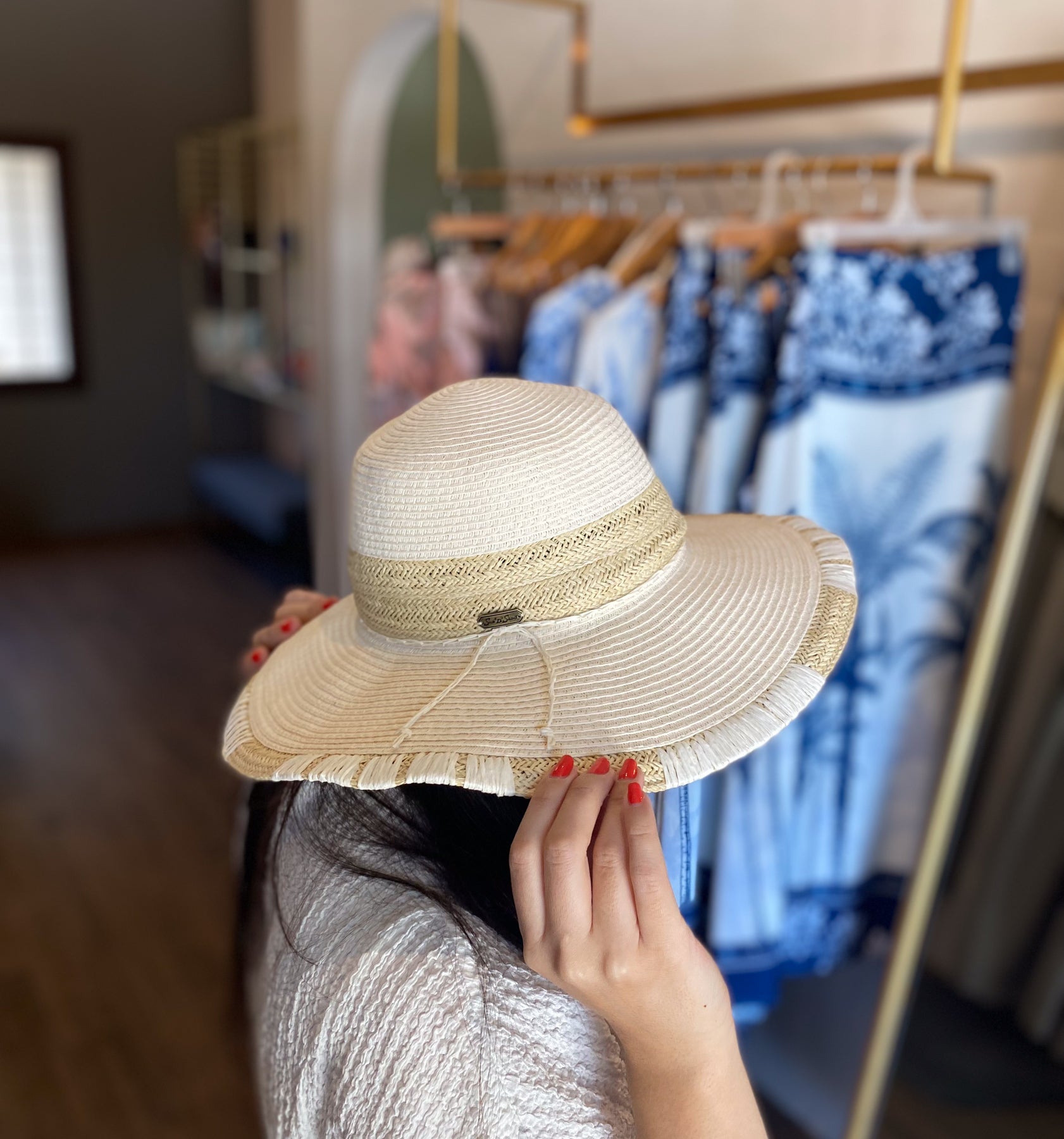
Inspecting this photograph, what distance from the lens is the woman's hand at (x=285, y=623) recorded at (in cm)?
91

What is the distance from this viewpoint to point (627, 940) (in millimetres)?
564

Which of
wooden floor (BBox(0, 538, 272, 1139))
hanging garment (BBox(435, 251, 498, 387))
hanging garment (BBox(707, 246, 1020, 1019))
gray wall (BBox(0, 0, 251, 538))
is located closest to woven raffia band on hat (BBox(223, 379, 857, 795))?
hanging garment (BBox(707, 246, 1020, 1019))

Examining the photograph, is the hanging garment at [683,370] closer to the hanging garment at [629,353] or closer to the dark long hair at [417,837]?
the hanging garment at [629,353]

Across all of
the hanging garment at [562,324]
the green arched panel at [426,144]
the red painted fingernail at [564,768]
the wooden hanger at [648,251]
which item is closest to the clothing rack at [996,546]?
the wooden hanger at [648,251]

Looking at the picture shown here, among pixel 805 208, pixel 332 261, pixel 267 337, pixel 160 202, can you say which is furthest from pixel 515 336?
pixel 160 202

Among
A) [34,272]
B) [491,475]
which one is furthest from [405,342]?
[34,272]

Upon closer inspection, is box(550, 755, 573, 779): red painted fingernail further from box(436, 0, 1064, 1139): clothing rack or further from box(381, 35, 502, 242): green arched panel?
box(381, 35, 502, 242): green arched panel

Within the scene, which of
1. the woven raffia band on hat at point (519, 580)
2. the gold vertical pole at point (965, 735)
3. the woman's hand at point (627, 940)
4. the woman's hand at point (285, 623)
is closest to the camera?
the woman's hand at point (627, 940)

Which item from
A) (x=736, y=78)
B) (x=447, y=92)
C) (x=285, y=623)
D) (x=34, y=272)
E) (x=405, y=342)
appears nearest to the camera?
(x=285, y=623)

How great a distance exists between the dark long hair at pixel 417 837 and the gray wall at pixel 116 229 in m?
4.93

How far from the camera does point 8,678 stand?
359 cm

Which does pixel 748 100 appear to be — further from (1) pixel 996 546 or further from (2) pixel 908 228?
(1) pixel 996 546

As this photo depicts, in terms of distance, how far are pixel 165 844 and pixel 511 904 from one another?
7.24 ft

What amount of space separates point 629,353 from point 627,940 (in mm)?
1074
